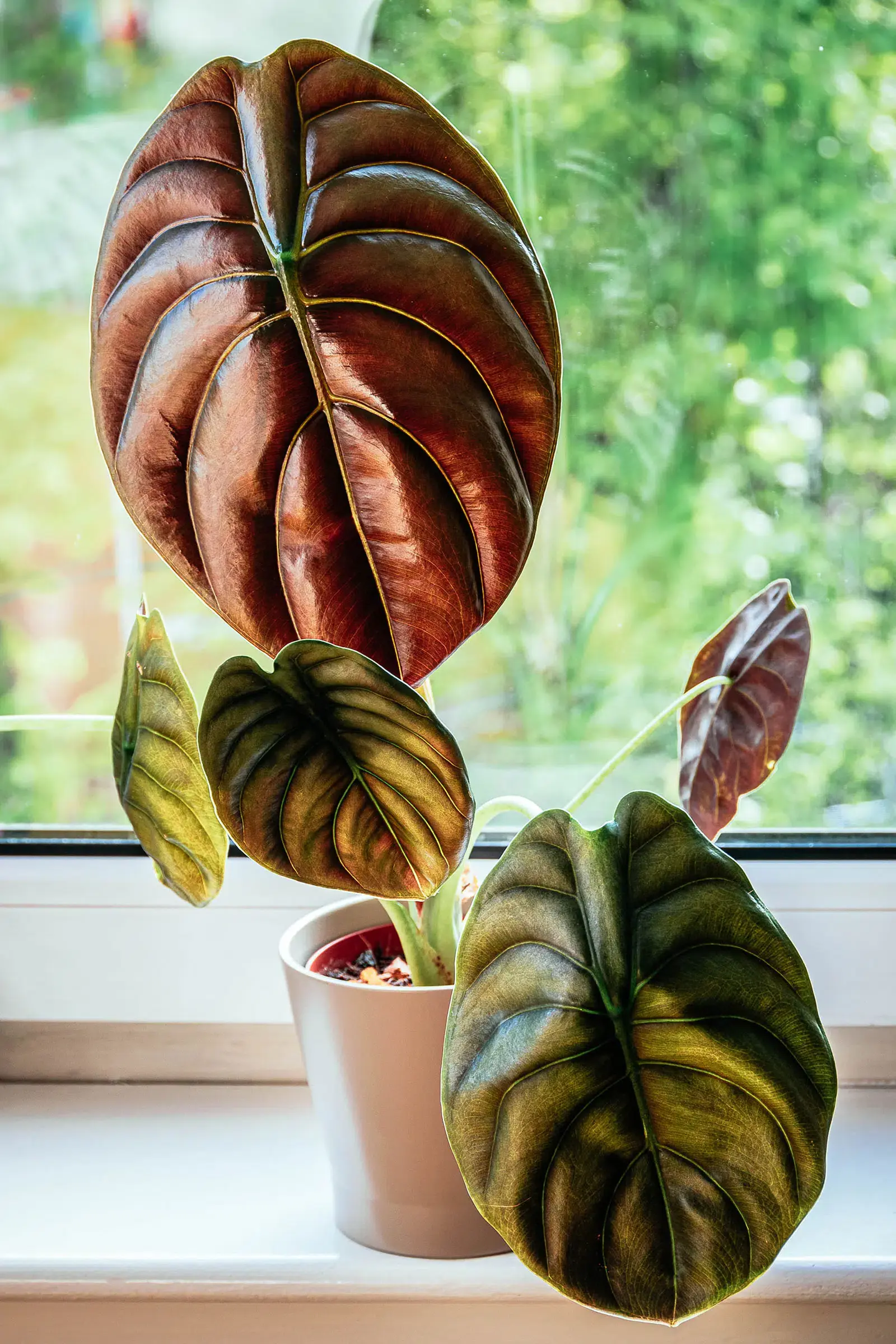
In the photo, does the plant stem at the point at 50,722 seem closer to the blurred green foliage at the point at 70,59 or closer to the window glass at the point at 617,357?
the window glass at the point at 617,357

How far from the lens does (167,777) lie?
0.56 meters

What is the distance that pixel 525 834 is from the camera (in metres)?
0.46

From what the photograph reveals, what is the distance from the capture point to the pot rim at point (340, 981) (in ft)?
1.88

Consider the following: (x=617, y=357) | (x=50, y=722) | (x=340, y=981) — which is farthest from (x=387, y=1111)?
(x=617, y=357)

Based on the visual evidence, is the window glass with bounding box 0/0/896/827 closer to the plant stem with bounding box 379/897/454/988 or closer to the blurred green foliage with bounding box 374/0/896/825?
the blurred green foliage with bounding box 374/0/896/825

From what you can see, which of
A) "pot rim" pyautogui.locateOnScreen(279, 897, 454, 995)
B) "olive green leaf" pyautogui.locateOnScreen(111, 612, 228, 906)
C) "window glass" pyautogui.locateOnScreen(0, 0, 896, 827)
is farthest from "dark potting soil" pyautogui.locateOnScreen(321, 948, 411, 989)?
"window glass" pyautogui.locateOnScreen(0, 0, 896, 827)

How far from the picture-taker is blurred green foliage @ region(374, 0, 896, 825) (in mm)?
860

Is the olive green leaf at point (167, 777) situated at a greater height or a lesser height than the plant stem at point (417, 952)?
greater

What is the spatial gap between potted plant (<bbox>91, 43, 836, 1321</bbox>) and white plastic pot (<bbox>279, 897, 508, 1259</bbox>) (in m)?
0.11

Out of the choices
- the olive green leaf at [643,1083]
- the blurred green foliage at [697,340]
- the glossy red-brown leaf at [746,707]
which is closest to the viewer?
the olive green leaf at [643,1083]

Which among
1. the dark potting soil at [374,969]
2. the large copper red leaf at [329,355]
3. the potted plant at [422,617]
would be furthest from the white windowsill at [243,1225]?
the large copper red leaf at [329,355]

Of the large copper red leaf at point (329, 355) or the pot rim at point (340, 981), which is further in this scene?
the pot rim at point (340, 981)

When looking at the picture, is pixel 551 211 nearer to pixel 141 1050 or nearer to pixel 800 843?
pixel 800 843

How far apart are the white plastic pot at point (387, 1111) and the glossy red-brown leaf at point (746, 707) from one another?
21 centimetres
